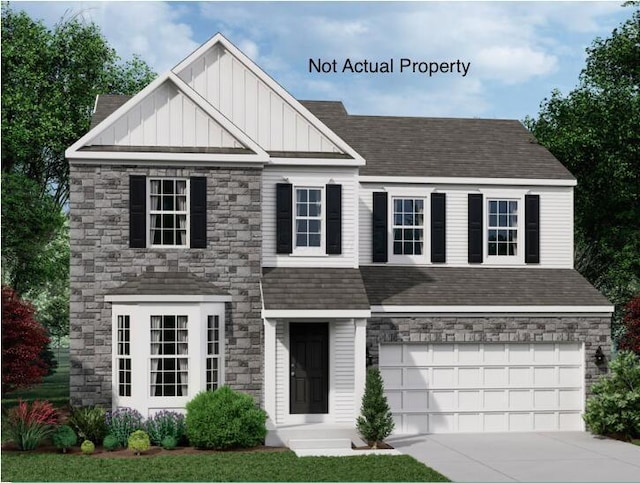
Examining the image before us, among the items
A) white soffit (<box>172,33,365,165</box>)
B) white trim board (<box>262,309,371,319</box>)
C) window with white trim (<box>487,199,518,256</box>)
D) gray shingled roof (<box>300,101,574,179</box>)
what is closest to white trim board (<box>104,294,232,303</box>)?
white trim board (<box>262,309,371,319</box>)

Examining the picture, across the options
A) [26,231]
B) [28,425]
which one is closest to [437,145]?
[28,425]

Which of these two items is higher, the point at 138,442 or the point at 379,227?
the point at 379,227

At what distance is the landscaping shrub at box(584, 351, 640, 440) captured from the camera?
23.4m

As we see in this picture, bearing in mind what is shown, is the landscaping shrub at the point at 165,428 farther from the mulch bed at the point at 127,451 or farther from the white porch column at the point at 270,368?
the white porch column at the point at 270,368

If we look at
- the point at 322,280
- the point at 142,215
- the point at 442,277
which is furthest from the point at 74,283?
the point at 442,277

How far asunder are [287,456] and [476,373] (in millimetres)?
6550

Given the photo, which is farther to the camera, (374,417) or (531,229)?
(531,229)

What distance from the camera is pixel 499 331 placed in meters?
25.1

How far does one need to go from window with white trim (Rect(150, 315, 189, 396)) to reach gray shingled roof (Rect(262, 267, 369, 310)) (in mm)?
2065

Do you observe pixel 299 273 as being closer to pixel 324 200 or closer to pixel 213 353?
pixel 324 200

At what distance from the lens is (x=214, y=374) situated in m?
23.2

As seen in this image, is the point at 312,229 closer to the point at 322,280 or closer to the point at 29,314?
the point at 322,280

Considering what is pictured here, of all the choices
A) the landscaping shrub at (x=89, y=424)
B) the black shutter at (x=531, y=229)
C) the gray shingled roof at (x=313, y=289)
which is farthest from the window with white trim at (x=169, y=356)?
the black shutter at (x=531, y=229)

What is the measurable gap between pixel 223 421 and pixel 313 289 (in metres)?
4.15
